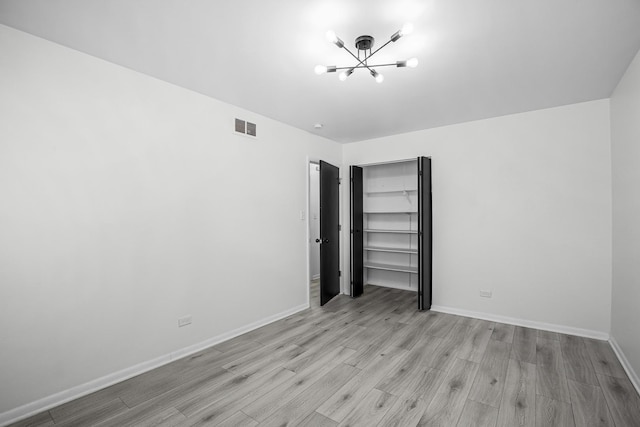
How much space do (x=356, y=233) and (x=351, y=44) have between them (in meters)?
3.17

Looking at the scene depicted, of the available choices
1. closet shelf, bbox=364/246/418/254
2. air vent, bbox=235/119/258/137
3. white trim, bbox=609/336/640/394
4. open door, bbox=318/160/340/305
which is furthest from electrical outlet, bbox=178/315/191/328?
white trim, bbox=609/336/640/394

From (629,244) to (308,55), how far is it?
3209 millimetres

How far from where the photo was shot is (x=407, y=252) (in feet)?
Result: 16.0

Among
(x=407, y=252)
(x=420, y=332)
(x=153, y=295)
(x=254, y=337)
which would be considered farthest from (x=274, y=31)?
(x=407, y=252)

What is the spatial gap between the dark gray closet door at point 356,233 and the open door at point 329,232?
0.28 meters

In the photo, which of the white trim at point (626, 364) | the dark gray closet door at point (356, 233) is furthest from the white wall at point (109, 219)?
the white trim at point (626, 364)

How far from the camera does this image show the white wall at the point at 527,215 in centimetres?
328

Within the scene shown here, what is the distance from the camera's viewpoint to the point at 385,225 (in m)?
5.38

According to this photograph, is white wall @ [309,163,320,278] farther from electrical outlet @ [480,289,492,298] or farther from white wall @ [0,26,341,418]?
electrical outlet @ [480,289,492,298]

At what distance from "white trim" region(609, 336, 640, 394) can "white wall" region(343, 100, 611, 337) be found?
265 millimetres

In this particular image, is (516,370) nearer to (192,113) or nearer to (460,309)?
(460,309)

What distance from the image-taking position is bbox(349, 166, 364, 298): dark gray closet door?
15.8 ft

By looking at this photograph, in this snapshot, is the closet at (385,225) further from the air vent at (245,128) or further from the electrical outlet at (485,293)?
Result: the air vent at (245,128)

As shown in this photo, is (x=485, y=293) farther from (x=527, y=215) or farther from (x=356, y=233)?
(x=356, y=233)
